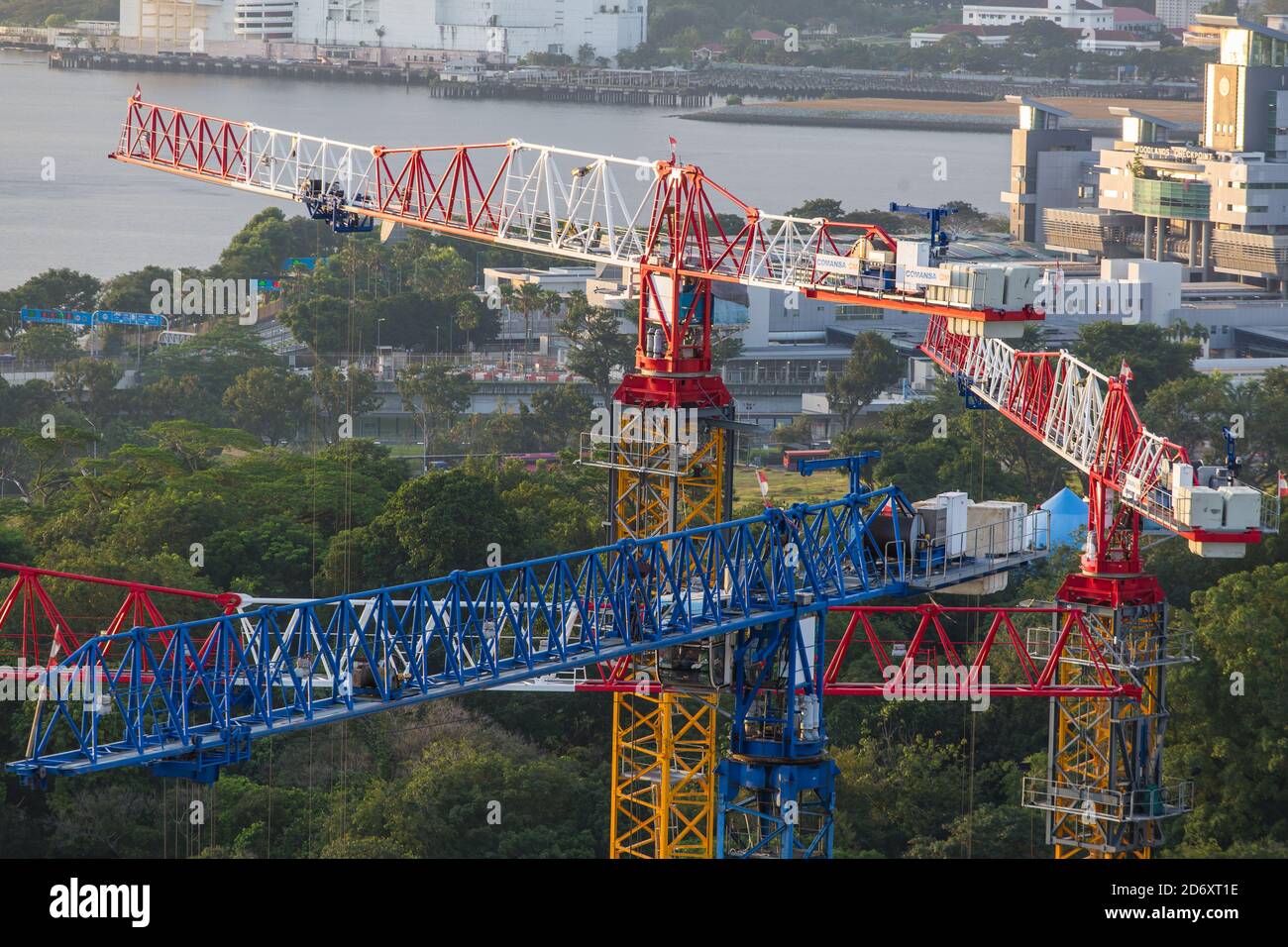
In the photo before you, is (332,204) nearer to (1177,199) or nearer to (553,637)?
(553,637)

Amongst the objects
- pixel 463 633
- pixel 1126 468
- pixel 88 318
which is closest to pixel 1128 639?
pixel 1126 468

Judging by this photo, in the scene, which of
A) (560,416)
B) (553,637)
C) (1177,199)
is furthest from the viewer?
(1177,199)

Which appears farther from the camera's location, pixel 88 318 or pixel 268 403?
pixel 88 318

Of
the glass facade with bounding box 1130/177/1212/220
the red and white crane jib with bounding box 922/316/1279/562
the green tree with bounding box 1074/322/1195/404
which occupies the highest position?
the red and white crane jib with bounding box 922/316/1279/562

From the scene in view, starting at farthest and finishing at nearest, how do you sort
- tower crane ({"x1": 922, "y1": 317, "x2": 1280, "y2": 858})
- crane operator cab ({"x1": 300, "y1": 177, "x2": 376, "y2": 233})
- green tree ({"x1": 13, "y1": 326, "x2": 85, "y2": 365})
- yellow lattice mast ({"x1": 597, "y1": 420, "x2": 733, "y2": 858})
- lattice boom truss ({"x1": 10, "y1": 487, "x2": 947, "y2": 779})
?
green tree ({"x1": 13, "y1": 326, "x2": 85, "y2": 365}) < crane operator cab ({"x1": 300, "y1": 177, "x2": 376, "y2": 233}) < yellow lattice mast ({"x1": 597, "y1": 420, "x2": 733, "y2": 858}) < tower crane ({"x1": 922, "y1": 317, "x2": 1280, "y2": 858}) < lattice boom truss ({"x1": 10, "y1": 487, "x2": 947, "y2": 779})

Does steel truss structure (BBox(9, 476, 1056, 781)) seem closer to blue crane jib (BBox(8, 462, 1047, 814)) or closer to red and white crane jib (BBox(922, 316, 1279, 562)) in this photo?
blue crane jib (BBox(8, 462, 1047, 814))

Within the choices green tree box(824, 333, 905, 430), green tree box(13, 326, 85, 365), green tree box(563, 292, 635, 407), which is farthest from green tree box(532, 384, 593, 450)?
green tree box(13, 326, 85, 365)

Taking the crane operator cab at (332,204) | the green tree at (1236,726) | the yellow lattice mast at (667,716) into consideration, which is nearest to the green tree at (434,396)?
the crane operator cab at (332,204)
